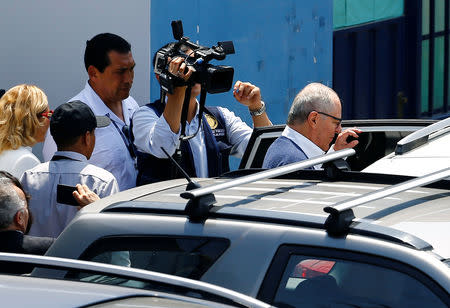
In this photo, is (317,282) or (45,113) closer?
(317,282)

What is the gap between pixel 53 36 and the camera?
23.0 feet

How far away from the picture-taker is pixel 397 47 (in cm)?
1237

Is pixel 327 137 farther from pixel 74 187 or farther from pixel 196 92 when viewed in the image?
pixel 74 187

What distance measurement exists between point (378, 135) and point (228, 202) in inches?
80.4

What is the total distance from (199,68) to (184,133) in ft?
1.06

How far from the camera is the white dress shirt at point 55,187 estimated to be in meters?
4.25

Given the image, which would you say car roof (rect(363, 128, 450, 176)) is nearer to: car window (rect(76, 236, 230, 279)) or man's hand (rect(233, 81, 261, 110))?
car window (rect(76, 236, 230, 279))

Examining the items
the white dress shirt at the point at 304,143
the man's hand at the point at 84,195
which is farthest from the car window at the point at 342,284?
the white dress shirt at the point at 304,143

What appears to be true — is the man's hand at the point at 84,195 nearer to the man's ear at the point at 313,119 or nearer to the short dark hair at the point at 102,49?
the man's ear at the point at 313,119

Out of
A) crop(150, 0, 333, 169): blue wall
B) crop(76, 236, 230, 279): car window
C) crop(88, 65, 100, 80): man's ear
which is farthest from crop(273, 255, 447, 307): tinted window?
crop(150, 0, 333, 169): blue wall

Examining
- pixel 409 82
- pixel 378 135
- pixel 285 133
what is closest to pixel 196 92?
pixel 285 133

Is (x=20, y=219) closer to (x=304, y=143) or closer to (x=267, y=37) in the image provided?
(x=304, y=143)

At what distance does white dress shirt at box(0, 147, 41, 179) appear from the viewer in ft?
15.9

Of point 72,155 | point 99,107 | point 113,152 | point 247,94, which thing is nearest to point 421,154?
point 72,155
